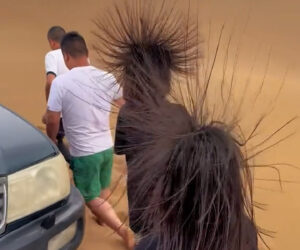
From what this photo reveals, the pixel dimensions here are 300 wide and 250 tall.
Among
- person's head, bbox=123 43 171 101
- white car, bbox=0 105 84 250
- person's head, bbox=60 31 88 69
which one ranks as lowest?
white car, bbox=0 105 84 250

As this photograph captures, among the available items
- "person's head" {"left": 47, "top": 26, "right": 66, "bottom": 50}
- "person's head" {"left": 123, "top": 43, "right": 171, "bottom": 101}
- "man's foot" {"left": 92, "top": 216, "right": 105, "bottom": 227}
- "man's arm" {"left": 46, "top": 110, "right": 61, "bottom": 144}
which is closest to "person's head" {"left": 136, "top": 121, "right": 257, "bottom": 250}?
"person's head" {"left": 123, "top": 43, "right": 171, "bottom": 101}

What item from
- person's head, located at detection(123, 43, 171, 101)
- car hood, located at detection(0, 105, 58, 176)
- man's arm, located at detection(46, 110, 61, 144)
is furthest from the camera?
man's arm, located at detection(46, 110, 61, 144)

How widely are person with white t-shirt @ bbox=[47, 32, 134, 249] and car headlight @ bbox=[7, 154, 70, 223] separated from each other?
30.0 inches

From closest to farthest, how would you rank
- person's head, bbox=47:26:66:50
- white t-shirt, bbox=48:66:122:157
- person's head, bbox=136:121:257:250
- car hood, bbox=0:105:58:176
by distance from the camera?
person's head, bbox=136:121:257:250
car hood, bbox=0:105:58:176
white t-shirt, bbox=48:66:122:157
person's head, bbox=47:26:66:50

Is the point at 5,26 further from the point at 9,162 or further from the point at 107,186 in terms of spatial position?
the point at 9,162

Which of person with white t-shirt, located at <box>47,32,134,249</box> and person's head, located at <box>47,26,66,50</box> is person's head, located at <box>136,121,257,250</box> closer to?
person with white t-shirt, located at <box>47,32,134,249</box>

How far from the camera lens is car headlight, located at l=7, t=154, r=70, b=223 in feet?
9.82

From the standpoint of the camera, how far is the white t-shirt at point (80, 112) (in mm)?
4059

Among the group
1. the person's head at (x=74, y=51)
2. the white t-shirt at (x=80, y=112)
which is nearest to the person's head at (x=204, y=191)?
the white t-shirt at (x=80, y=112)

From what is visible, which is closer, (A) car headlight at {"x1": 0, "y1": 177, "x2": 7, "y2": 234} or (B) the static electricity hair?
(B) the static electricity hair

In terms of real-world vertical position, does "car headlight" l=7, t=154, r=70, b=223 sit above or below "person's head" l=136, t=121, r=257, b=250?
below

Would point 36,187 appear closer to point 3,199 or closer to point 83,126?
point 3,199

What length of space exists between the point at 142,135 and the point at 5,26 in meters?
11.3

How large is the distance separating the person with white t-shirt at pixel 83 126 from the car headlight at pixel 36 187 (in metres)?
0.76
